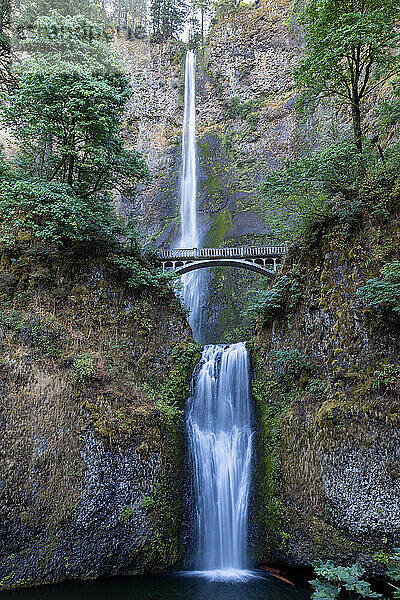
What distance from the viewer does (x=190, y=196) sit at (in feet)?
89.7

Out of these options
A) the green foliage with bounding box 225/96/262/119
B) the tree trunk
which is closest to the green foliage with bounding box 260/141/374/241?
the tree trunk

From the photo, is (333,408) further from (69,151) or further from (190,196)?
(190,196)

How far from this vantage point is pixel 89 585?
8734 millimetres

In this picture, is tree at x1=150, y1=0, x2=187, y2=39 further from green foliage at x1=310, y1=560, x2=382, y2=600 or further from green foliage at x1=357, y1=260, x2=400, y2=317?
green foliage at x1=310, y1=560, x2=382, y2=600

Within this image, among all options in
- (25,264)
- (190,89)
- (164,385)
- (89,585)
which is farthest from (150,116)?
(89,585)

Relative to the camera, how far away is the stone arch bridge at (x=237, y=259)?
18547mm

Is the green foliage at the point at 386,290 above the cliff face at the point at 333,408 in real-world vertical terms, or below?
above

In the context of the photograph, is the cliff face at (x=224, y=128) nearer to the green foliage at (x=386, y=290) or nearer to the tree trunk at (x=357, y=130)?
the tree trunk at (x=357, y=130)

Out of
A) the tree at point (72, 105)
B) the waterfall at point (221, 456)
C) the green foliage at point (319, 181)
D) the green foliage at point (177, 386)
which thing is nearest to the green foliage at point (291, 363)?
the waterfall at point (221, 456)

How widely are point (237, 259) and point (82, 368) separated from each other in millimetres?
10145

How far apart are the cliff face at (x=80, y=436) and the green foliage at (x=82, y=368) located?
0.03 metres

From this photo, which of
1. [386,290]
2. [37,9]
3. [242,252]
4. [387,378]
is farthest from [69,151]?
[387,378]

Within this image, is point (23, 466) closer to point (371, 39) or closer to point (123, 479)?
point (123, 479)

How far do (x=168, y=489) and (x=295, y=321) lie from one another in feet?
20.0
